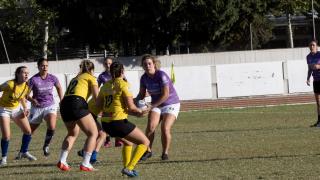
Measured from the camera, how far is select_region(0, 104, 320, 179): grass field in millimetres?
11578

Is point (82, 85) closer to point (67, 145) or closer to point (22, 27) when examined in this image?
point (67, 145)

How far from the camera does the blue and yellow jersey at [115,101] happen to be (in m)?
11.4

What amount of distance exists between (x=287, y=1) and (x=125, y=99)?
150ft

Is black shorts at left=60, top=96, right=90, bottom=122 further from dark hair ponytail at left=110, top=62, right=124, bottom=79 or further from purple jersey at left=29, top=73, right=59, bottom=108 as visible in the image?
purple jersey at left=29, top=73, right=59, bottom=108

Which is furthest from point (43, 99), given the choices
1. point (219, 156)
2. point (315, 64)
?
point (315, 64)

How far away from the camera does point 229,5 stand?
153 feet

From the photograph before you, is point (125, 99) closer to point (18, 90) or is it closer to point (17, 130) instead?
point (18, 90)

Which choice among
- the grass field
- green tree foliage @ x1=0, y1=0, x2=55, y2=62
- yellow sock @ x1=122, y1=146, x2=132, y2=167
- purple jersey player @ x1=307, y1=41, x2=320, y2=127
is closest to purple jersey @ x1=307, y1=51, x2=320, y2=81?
purple jersey player @ x1=307, y1=41, x2=320, y2=127

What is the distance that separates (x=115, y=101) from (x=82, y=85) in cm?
117

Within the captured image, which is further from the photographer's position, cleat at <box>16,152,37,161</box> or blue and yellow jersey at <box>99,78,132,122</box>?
cleat at <box>16,152,37,161</box>

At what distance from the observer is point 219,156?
13938mm

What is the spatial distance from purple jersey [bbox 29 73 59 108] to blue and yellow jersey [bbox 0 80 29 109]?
0.91 m

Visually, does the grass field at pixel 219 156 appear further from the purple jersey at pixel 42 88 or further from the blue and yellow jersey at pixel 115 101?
the purple jersey at pixel 42 88

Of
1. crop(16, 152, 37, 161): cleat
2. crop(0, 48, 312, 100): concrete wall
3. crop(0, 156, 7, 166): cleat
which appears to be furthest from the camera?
crop(0, 48, 312, 100): concrete wall
